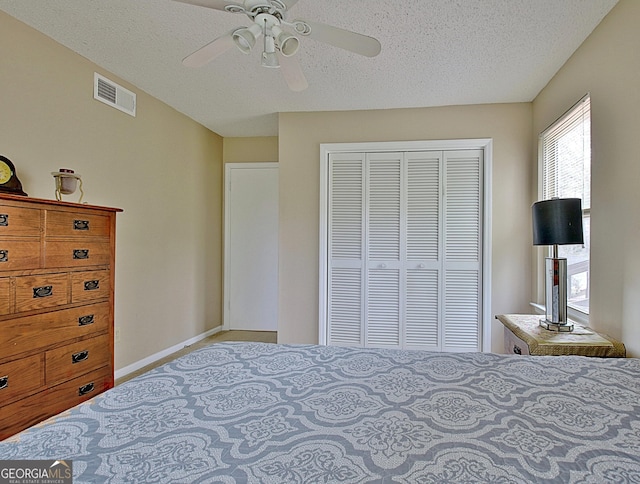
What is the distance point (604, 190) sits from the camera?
2.05 m

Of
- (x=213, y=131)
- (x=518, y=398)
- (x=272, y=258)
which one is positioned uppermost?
(x=213, y=131)

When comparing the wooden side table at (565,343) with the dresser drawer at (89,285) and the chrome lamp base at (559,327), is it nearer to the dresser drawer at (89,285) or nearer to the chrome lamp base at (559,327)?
the chrome lamp base at (559,327)

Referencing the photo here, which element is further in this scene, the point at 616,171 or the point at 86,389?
the point at 86,389

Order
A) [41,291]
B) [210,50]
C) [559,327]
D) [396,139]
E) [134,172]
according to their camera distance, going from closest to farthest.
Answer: [210,50] → [41,291] → [559,327] → [134,172] → [396,139]

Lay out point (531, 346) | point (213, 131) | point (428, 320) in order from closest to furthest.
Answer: point (531, 346) → point (428, 320) → point (213, 131)

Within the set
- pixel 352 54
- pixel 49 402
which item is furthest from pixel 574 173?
pixel 49 402

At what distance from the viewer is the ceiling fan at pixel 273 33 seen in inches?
58.7

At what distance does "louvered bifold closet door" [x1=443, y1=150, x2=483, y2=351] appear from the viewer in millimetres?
3486

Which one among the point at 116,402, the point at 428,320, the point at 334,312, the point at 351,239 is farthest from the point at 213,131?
the point at 116,402

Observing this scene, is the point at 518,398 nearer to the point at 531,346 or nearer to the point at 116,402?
the point at 531,346

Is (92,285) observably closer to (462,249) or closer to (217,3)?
(217,3)

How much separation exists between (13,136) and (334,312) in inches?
112

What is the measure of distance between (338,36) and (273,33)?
11.3 inches

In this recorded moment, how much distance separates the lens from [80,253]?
222cm
